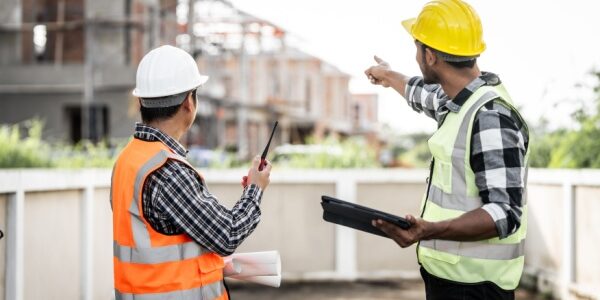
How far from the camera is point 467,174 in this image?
3590mm

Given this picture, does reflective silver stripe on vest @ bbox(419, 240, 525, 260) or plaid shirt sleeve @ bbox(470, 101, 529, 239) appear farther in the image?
reflective silver stripe on vest @ bbox(419, 240, 525, 260)

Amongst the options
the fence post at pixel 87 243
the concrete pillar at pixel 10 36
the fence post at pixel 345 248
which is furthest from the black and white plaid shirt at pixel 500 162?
the concrete pillar at pixel 10 36

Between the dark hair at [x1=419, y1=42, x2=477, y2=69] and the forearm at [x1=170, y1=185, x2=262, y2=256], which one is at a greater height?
the dark hair at [x1=419, y1=42, x2=477, y2=69]

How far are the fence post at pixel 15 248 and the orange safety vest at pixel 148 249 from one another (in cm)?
238

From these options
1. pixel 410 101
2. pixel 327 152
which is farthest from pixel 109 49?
pixel 410 101

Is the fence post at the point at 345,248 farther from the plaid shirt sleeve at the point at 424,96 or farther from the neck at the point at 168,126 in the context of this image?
the neck at the point at 168,126

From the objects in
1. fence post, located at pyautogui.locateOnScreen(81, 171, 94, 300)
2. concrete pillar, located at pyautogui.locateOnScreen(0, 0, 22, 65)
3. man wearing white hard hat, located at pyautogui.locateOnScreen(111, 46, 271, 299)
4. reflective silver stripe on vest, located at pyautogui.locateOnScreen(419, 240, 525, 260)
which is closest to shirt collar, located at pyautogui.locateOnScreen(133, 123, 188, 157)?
man wearing white hard hat, located at pyautogui.locateOnScreen(111, 46, 271, 299)

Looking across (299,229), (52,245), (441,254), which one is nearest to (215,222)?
(441,254)

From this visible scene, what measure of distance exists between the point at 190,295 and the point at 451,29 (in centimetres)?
146

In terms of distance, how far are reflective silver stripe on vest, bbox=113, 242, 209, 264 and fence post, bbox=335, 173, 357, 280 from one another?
8.73 m

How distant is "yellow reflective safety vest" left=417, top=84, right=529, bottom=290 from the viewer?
11.8ft

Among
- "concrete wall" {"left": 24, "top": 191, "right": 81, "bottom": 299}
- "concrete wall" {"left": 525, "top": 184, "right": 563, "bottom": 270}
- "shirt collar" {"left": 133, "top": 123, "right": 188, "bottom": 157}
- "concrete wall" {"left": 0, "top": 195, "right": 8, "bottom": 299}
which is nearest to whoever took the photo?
"shirt collar" {"left": 133, "top": 123, "right": 188, "bottom": 157}

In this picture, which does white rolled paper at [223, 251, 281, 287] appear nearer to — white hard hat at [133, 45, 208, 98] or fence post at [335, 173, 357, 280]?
white hard hat at [133, 45, 208, 98]

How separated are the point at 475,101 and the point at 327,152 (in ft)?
33.9
